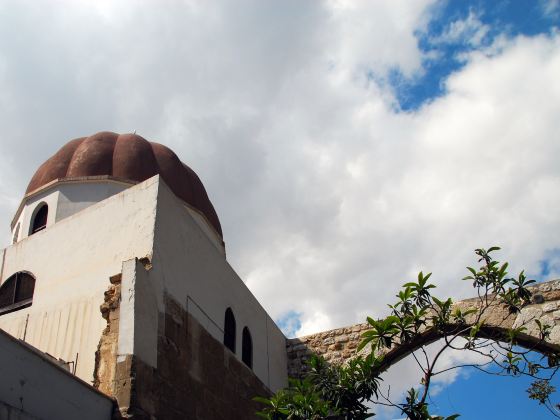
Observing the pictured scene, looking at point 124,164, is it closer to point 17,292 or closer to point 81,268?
point 17,292

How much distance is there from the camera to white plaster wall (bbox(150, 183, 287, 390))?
21.8 feet

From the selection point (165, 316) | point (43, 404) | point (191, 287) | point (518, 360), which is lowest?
point (43, 404)

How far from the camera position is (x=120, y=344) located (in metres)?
5.51

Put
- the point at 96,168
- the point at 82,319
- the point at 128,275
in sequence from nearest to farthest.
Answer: the point at 128,275, the point at 82,319, the point at 96,168

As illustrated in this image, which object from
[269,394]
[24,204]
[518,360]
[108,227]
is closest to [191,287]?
[108,227]

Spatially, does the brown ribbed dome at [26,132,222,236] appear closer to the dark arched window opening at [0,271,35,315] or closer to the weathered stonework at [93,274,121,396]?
the dark arched window opening at [0,271,35,315]

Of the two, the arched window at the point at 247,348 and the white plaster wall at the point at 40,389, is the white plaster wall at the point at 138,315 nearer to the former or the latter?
the white plaster wall at the point at 40,389

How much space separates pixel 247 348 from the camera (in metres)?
8.71

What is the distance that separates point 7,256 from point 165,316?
3043 mm

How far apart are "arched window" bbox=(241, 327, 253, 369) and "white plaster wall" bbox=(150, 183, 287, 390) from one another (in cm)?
11

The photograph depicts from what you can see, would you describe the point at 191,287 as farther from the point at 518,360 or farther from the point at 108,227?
the point at 518,360

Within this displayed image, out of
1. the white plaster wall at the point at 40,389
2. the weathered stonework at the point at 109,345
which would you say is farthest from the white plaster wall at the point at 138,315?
the white plaster wall at the point at 40,389

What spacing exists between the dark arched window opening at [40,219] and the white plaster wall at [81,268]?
233 cm

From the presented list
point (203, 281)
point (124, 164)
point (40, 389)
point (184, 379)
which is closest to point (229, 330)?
point (203, 281)
